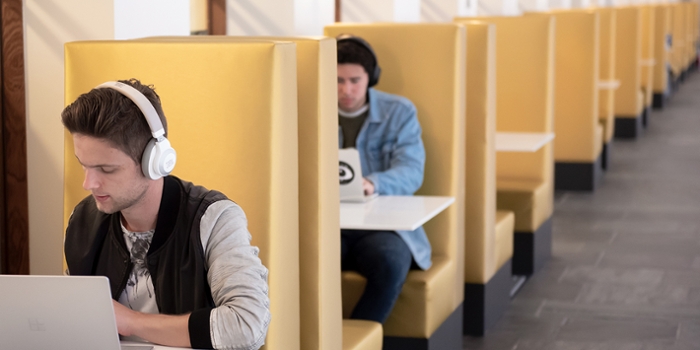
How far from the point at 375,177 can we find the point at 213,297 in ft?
5.64

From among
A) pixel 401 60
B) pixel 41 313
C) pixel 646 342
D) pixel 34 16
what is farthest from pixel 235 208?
pixel 646 342

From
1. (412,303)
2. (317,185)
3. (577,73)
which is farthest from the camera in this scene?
(577,73)

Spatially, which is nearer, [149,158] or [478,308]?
[149,158]

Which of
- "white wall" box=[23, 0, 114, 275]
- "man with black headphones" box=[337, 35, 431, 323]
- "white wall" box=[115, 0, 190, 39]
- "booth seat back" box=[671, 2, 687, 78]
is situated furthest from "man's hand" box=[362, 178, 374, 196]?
"booth seat back" box=[671, 2, 687, 78]

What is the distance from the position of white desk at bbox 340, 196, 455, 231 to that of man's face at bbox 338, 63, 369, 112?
1.32 ft

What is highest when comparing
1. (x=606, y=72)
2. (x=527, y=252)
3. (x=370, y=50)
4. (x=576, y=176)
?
(x=370, y=50)

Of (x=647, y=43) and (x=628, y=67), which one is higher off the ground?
(x=647, y=43)

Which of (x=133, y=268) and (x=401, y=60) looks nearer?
(x=133, y=268)

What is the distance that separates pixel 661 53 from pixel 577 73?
608cm

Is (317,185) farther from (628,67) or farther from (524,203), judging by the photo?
(628,67)

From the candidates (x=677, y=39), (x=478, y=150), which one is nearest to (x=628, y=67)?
(x=478, y=150)

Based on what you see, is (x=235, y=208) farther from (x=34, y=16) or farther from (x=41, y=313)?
(x=34, y=16)

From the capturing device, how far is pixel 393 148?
373 cm

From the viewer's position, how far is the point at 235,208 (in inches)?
78.2
